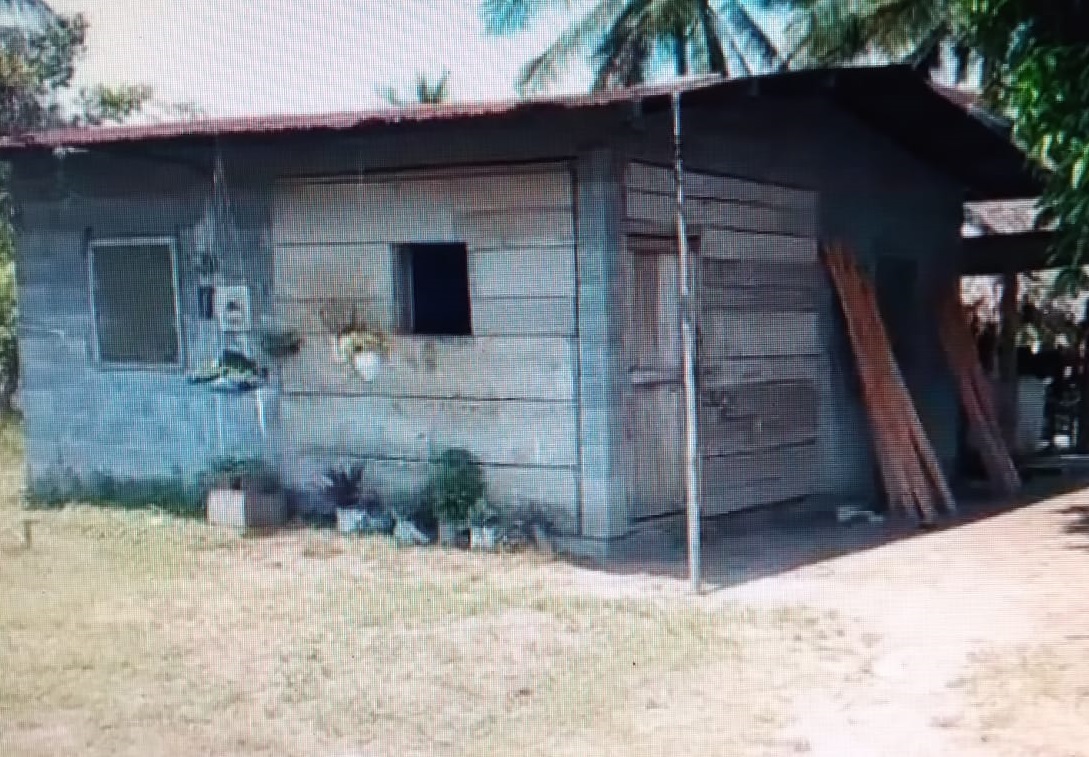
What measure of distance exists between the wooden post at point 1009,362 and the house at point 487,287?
2483mm

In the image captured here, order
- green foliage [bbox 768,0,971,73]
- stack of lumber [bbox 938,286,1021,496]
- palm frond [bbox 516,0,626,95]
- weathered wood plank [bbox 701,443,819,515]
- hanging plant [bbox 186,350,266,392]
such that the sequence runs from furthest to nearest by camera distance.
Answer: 1. palm frond [bbox 516,0,626,95]
2. green foliage [bbox 768,0,971,73]
3. stack of lumber [bbox 938,286,1021,496]
4. hanging plant [bbox 186,350,266,392]
5. weathered wood plank [bbox 701,443,819,515]

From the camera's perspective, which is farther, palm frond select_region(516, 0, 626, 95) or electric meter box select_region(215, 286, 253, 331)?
palm frond select_region(516, 0, 626, 95)

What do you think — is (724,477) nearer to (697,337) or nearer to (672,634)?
(697,337)

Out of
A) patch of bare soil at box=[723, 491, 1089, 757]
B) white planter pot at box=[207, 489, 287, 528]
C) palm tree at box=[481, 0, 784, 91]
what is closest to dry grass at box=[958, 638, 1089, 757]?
patch of bare soil at box=[723, 491, 1089, 757]

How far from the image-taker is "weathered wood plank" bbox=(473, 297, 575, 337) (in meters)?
5.63

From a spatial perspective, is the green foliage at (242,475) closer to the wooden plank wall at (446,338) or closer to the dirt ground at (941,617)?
the wooden plank wall at (446,338)

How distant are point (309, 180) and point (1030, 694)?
4.23 meters

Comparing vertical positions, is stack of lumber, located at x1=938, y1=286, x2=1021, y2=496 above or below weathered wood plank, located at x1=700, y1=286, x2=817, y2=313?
below

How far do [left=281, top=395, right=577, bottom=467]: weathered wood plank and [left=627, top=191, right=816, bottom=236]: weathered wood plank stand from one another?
3.29 feet

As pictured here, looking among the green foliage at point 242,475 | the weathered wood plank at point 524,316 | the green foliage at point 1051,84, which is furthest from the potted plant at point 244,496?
the green foliage at point 1051,84

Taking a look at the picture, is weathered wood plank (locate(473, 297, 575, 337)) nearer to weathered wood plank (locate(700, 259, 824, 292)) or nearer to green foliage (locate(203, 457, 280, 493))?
weathered wood plank (locate(700, 259, 824, 292))

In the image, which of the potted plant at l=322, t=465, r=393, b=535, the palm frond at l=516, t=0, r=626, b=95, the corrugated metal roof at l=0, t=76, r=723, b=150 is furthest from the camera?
the palm frond at l=516, t=0, r=626, b=95

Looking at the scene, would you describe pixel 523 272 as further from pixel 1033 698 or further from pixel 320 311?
pixel 1033 698

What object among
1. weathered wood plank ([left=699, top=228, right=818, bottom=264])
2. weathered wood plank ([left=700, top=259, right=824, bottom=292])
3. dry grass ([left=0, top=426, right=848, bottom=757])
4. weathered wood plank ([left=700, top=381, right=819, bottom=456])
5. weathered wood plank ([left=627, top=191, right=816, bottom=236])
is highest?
→ weathered wood plank ([left=627, top=191, right=816, bottom=236])
